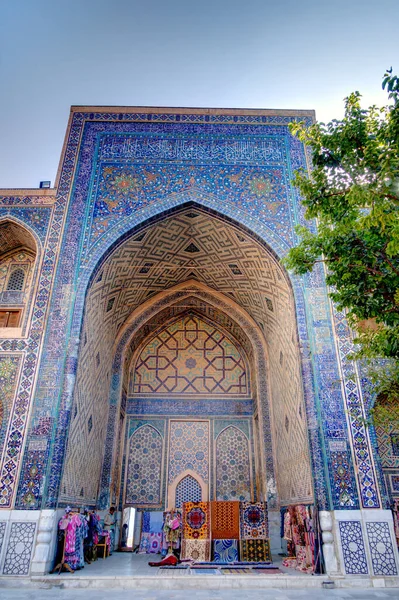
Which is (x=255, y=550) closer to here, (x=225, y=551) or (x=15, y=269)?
(x=225, y=551)

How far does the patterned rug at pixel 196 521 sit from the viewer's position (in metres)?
6.89

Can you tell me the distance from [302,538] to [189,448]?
3116 mm

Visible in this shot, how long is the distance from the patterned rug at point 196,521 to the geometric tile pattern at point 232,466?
4.91 ft

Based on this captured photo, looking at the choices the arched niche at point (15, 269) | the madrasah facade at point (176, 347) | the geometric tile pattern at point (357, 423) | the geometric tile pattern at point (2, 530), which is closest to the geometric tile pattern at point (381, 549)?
the madrasah facade at point (176, 347)

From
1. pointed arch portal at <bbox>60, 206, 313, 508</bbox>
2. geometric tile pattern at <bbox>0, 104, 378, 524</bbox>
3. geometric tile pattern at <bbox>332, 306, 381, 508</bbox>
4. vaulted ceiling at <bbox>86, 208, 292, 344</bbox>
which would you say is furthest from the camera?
vaulted ceiling at <bbox>86, 208, 292, 344</bbox>

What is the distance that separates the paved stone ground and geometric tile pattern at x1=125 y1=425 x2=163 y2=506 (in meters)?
3.56

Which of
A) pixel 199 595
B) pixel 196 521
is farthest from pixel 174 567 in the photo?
pixel 199 595

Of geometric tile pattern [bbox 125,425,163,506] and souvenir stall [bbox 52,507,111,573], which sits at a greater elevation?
→ geometric tile pattern [bbox 125,425,163,506]

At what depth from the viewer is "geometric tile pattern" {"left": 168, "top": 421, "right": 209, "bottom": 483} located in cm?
873

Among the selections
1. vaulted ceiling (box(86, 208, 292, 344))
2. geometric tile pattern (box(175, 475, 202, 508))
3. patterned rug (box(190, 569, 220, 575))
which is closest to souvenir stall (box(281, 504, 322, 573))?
patterned rug (box(190, 569, 220, 575))

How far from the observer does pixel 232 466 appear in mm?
8758

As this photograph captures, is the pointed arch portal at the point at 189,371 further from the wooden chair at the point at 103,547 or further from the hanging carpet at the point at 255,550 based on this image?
the hanging carpet at the point at 255,550

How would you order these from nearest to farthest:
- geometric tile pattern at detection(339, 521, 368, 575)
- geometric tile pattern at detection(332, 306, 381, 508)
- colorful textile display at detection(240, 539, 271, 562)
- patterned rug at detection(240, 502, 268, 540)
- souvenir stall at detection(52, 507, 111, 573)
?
geometric tile pattern at detection(339, 521, 368, 575)
souvenir stall at detection(52, 507, 111, 573)
geometric tile pattern at detection(332, 306, 381, 508)
colorful textile display at detection(240, 539, 271, 562)
patterned rug at detection(240, 502, 268, 540)

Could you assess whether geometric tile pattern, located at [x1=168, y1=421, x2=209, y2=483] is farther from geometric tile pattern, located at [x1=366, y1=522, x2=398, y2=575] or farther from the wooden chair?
geometric tile pattern, located at [x1=366, y1=522, x2=398, y2=575]
